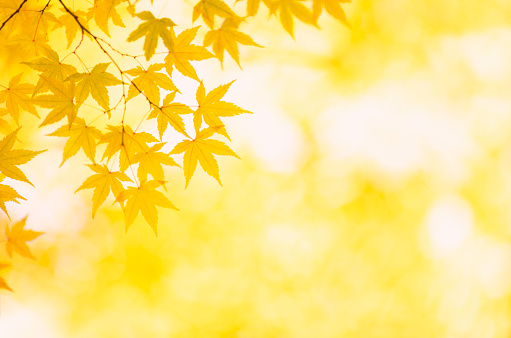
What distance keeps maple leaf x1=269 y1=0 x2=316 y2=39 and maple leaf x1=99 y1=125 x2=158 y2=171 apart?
55cm

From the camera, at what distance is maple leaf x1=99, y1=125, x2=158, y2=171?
4.36 ft

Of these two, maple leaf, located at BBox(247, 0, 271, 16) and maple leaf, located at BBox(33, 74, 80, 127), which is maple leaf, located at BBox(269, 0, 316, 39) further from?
maple leaf, located at BBox(33, 74, 80, 127)

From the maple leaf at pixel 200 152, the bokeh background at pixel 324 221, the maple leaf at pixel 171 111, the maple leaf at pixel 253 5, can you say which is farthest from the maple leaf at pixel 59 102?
the bokeh background at pixel 324 221

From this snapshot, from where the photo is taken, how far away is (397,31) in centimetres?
604

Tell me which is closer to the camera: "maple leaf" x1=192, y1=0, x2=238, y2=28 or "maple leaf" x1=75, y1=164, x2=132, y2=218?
"maple leaf" x1=192, y1=0, x2=238, y2=28

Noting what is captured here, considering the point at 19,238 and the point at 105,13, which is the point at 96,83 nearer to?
the point at 105,13

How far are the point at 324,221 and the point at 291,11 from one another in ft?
15.0

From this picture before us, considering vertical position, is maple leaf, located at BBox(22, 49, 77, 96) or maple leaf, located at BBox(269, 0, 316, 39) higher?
maple leaf, located at BBox(269, 0, 316, 39)

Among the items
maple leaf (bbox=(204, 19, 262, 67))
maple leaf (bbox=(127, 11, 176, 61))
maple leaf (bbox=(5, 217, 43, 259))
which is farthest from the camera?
maple leaf (bbox=(5, 217, 43, 259))

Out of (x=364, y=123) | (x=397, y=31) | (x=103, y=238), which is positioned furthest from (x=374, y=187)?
(x=103, y=238)

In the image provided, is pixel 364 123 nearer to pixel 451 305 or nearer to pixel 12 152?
pixel 451 305

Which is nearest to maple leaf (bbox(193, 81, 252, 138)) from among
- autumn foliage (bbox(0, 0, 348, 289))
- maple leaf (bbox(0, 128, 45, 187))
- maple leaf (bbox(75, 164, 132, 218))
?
autumn foliage (bbox(0, 0, 348, 289))

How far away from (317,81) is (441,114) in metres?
1.79

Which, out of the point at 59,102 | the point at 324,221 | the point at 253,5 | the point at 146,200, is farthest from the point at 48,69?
the point at 324,221
